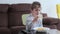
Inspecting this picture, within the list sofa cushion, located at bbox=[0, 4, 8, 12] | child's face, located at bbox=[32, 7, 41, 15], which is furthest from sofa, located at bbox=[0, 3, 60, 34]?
child's face, located at bbox=[32, 7, 41, 15]

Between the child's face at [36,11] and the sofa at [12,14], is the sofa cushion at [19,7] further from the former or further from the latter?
the child's face at [36,11]

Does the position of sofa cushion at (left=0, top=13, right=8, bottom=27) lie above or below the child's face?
below

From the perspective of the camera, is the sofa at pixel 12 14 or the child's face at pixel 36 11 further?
the sofa at pixel 12 14

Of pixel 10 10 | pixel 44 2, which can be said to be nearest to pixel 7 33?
pixel 10 10

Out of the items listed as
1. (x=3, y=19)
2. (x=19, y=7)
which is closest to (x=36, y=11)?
(x=19, y=7)

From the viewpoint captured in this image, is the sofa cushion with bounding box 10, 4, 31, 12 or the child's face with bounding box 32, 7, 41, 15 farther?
the sofa cushion with bounding box 10, 4, 31, 12

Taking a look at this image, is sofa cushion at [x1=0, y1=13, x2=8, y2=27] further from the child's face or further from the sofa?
the child's face

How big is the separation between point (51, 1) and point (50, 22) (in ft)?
4.06

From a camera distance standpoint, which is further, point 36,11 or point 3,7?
point 3,7

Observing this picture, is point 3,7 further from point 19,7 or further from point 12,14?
point 19,7

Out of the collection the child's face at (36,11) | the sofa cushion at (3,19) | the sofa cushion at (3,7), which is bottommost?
the sofa cushion at (3,19)

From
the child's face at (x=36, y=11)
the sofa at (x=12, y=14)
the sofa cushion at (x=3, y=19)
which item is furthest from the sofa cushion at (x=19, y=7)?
the child's face at (x=36, y=11)

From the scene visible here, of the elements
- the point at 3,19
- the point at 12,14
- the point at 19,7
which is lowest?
the point at 3,19

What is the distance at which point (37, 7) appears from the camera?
2350mm
